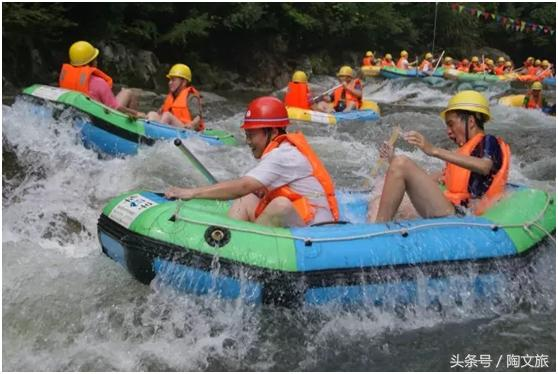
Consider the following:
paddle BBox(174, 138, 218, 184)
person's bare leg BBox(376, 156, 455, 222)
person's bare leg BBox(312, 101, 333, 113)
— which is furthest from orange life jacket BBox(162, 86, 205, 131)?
person's bare leg BBox(376, 156, 455, 222)

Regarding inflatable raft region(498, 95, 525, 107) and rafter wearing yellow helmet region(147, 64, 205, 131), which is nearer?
rafter wearing yellow helmet region(147, 64, 205, 131)

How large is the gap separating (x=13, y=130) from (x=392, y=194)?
4.92m

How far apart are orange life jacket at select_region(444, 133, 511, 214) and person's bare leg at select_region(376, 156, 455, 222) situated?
24 centimetres

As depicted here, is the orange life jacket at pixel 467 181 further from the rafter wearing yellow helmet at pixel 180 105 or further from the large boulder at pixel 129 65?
the large boulder at pixel 129 65

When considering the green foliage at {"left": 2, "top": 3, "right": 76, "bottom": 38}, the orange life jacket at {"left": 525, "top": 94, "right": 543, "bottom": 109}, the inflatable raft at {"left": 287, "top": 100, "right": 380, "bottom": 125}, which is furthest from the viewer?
the orange life jacket at {"left": 525, "top": 94, "right": 543, "bottom": 109}

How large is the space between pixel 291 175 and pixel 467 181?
4.11 ft

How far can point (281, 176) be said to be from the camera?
3791 millimetres

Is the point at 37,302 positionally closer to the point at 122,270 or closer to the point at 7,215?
the point at 122,270

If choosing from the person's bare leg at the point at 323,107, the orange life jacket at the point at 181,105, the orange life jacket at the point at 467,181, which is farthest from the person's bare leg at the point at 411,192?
the person's bare leg at the point at 323,107

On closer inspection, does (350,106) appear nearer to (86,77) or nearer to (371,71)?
(86,77)

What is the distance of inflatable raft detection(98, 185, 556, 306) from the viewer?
11.8 feet

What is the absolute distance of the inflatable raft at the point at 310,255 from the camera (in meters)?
3.59

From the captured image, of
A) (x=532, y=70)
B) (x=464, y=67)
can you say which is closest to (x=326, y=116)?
(x=464, y=67)

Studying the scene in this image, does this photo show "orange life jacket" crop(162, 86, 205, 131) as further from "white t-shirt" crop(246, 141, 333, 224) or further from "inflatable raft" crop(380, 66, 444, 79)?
"inflatable raft" crop(380, 66, 444, 79)
